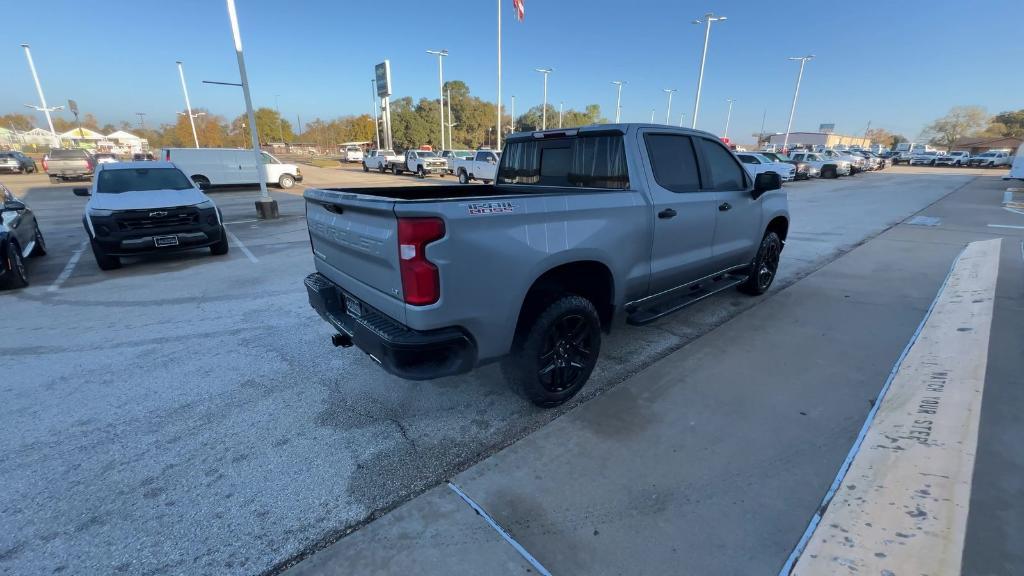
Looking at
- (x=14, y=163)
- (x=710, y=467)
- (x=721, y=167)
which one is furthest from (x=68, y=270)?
(x=14, y=163)

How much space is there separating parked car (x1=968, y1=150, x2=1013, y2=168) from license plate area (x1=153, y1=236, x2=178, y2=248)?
6891 cm

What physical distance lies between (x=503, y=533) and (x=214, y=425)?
7.08ft

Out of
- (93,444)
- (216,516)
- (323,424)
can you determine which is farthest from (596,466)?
(93,444)

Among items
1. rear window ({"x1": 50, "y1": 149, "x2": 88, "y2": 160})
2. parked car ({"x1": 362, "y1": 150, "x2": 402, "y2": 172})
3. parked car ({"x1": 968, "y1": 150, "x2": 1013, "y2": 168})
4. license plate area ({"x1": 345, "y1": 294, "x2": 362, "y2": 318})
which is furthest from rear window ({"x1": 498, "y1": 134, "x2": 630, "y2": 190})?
parked car ({"x1": 968, "y1": 150, "x2": 1013, "y2": 168})

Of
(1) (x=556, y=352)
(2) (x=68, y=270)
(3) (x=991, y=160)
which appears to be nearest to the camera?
(1) (x=556, y=352)

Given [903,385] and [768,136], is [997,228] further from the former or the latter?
[768,136]

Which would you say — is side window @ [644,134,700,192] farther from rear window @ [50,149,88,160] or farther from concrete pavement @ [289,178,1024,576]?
rear window @ [50,149,88,160]

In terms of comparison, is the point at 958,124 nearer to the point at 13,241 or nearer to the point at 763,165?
the point at 763,165

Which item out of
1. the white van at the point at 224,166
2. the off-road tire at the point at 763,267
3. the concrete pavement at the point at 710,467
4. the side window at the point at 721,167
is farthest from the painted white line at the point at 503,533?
the white van at the point at 224,166

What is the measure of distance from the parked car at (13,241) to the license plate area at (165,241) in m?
1.45

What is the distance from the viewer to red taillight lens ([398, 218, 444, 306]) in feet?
7.47

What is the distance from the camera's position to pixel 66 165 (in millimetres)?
21578

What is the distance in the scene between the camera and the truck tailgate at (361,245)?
2416 mm

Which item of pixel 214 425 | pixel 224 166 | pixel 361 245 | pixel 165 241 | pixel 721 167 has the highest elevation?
pixel 721 167
